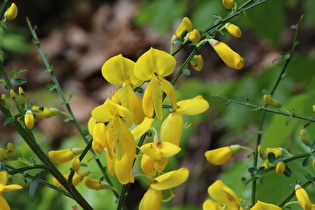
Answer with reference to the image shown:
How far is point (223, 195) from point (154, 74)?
0.27 meters

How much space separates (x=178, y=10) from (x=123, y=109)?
177 centimetres

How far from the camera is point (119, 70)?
32.5 inches

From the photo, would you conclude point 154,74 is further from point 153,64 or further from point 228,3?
point 228,3

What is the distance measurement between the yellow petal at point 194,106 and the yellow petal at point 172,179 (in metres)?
0.10

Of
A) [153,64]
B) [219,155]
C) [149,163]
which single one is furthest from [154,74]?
[219,155]

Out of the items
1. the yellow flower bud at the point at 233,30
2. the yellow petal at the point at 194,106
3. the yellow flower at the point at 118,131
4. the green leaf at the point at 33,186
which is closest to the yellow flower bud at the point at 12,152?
the green leaf at the point at 33,186

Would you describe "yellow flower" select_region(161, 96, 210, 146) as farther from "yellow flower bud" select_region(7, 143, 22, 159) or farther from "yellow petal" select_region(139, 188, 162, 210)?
"yellow flower bud" select_region(7, 143, 22, 159)

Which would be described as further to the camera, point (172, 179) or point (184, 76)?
point (184, 76)

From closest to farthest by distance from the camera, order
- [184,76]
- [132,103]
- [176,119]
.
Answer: [132,103], [176,119], [184,76]

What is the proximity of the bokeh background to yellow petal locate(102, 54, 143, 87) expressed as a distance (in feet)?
0.51

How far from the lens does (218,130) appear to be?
3.41m

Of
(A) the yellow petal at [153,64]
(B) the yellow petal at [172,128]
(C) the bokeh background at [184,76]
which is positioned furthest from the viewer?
(C) the bokeh background at [184,76]

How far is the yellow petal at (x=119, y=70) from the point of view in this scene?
819 millimetres

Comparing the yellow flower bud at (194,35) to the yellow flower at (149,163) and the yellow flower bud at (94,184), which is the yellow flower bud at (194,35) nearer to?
the yellow flower at (149,163)
